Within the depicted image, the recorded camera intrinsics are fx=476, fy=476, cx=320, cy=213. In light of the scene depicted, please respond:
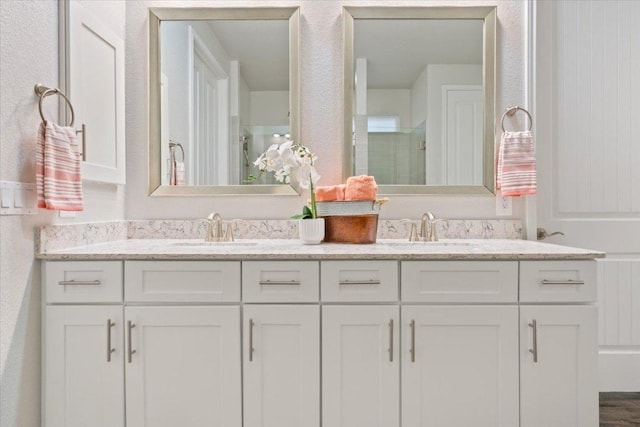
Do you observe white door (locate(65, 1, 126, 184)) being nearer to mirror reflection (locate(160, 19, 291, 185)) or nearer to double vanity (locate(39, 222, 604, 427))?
mirror reflection (locate(160, 19, 291, 185))

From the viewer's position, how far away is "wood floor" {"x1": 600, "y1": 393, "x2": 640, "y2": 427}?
6.82 ft

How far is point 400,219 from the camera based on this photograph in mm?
2303

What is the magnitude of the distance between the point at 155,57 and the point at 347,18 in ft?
3.11

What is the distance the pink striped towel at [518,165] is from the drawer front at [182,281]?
4.29 ft

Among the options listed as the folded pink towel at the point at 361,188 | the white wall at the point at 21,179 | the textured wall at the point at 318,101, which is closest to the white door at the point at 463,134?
the textured wall at the point at 318,101

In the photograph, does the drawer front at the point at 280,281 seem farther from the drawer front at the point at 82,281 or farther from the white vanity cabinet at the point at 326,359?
the drawer front at the point at 82,281

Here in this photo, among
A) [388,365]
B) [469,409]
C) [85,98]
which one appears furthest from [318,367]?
[85,98]

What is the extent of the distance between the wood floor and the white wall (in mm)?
2317

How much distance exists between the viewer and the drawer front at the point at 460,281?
171 cm

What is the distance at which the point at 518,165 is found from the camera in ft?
7.19

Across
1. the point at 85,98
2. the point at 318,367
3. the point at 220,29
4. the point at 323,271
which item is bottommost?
the point at 318,367

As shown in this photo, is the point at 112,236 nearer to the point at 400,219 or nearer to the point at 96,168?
the point at 96,168

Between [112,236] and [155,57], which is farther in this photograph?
[155,57]

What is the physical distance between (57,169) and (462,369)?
1594 millimetres
